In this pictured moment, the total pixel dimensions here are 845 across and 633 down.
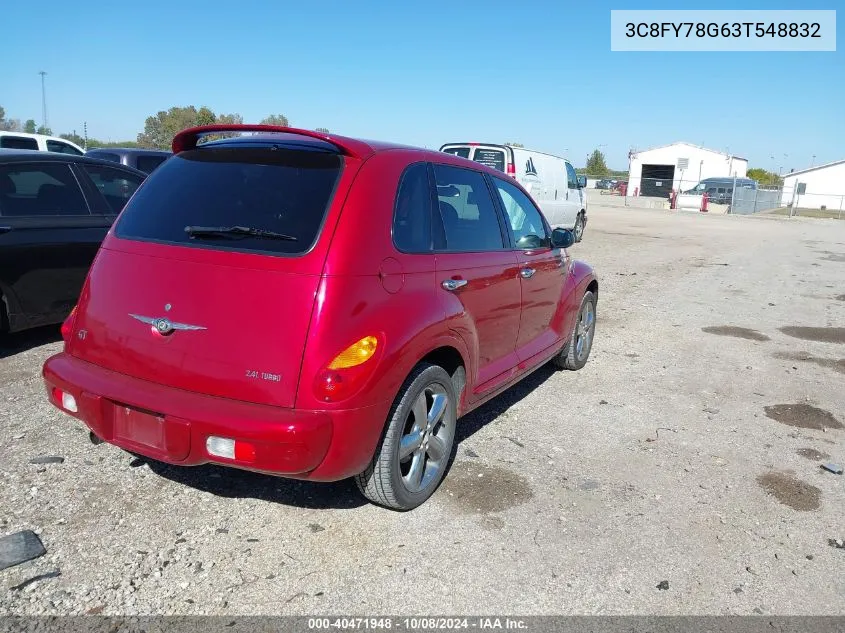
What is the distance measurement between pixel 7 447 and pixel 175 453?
5.70ft

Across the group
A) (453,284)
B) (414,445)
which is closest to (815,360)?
(453,284)

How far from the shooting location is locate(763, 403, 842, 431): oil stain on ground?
5.05m

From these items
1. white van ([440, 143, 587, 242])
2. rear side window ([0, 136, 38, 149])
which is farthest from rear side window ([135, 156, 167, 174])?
white van ([440, 143, 587, 242])

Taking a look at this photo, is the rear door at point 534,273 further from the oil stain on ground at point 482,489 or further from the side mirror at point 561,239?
the oil stain on ground at point 482,489

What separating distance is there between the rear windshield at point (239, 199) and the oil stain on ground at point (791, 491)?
2.98m

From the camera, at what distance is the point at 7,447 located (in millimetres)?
3973

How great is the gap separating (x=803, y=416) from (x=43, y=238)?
246 inches

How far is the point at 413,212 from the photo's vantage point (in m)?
3.47

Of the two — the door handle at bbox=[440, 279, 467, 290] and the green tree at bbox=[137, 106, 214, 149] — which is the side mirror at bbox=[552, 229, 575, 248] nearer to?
the door handle at bbox=[440, 279, 467, 290]

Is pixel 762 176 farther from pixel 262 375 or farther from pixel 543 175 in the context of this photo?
pixel 262 375

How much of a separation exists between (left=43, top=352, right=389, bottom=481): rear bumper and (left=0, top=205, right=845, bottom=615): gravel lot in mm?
459

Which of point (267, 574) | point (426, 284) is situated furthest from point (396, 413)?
point (267, 574)

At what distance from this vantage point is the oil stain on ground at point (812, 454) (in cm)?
444

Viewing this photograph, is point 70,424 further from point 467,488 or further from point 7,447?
point 467,488
